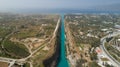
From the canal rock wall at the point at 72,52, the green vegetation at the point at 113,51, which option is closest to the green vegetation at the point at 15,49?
the canal rock wall at the point at 72,52

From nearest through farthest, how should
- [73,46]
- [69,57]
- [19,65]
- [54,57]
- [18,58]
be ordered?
[19,65] → [18,58] → [54,57] → [69,57] → [73,46]

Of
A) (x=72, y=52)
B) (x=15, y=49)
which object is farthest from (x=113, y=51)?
(x=15, y=49)

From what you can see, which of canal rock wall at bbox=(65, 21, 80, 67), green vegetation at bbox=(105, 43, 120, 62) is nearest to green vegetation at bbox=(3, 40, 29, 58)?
canal rock wall at bbox=(65, 21, 80, 67)

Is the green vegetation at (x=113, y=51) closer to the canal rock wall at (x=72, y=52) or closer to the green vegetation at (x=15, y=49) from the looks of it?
the canal rock wall at (x=72, y=52)

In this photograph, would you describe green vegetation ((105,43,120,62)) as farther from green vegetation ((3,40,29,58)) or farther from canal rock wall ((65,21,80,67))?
green vegetation ((3,40,29,58))

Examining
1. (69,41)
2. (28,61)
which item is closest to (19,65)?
(28,61)

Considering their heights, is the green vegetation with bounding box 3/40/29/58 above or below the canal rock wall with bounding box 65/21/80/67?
above

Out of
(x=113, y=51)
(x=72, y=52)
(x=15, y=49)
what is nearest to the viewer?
(x=15, y=49)

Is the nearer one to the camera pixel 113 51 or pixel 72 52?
pixel 72 52

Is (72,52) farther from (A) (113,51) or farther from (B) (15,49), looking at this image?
(B) (15,49)

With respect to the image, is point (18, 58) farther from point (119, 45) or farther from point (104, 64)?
point (119, 45)

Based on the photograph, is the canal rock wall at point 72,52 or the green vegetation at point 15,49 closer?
the green vegetation at point 15,49
